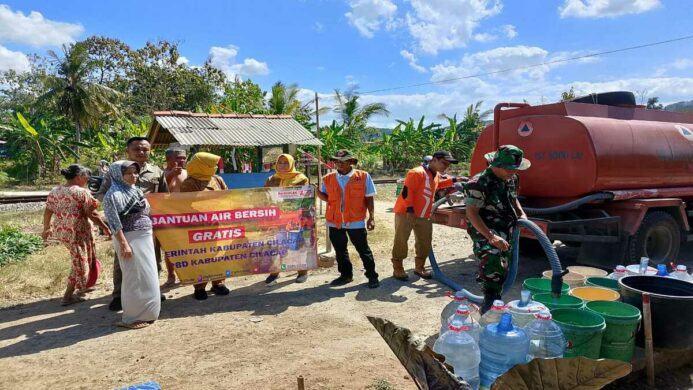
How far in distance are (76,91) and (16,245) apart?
19786mm

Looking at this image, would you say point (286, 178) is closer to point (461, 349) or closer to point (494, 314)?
point (494, 314)

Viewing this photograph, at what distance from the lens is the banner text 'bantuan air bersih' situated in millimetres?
4797

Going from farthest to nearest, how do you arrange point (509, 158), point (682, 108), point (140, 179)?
point (682, 108)
point (140, 179)
point (509, 158)

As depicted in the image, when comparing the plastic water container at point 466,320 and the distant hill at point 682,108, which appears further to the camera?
the distant hill at point 682,108

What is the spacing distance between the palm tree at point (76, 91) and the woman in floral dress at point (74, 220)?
21.7 metres

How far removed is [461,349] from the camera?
253 centimetres

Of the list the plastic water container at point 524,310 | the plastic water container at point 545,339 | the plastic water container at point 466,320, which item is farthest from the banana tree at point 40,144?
the plastic water container at point 545,339

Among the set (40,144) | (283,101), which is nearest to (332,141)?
(283,101)

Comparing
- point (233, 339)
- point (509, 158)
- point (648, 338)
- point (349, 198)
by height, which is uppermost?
point (509, 158)

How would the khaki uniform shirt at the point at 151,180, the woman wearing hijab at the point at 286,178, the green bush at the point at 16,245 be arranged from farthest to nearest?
the green bush at the point at 16,245 → the woman wearing hijab at the point at 286,178 → the khaki uniform shirt at the point at 151,180

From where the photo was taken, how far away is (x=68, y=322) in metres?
4.38

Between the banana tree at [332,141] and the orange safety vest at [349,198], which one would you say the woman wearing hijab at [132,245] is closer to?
the orange safety vest at [349,198]

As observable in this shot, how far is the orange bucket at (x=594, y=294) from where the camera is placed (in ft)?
10.8

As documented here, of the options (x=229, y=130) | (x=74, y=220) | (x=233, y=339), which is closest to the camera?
(x=233, y=339)
